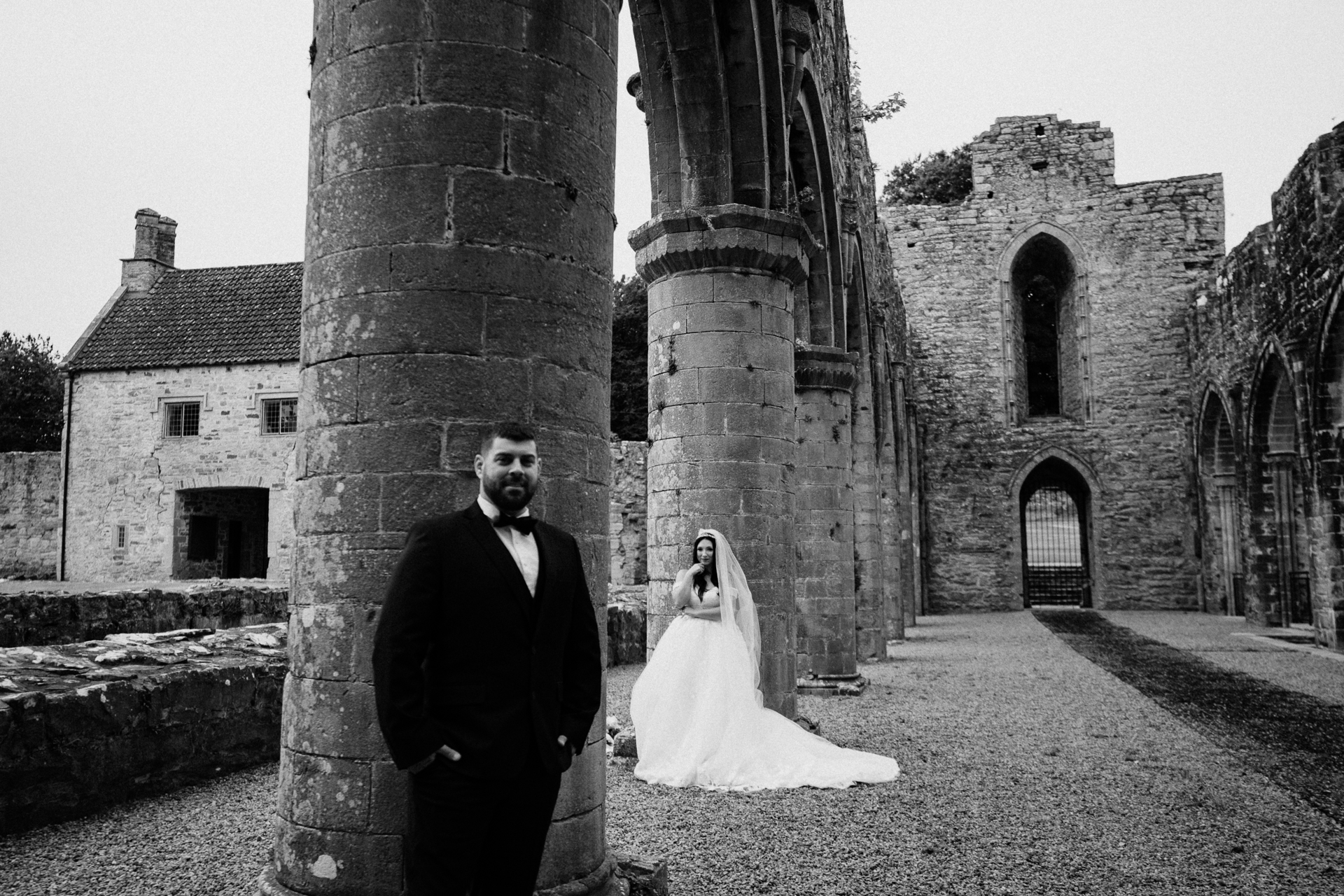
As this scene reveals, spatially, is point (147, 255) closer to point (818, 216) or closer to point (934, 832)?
point (818, 216)

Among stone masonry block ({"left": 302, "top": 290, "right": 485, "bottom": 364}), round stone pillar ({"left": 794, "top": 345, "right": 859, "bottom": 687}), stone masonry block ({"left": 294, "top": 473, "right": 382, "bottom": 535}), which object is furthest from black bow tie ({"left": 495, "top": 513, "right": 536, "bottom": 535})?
round stone pillar ({"left": 794, "top": 345, "right": 859, "bottom": 687})

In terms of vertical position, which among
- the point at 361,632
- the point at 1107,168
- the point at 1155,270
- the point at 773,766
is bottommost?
the point at 773,766

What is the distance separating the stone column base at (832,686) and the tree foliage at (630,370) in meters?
19.0

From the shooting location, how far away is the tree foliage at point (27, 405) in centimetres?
3375

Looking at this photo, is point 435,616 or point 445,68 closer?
point 435,616

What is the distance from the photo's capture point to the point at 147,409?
70.2 ft

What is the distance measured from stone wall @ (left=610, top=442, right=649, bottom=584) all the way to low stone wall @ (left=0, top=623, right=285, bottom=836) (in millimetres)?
12397

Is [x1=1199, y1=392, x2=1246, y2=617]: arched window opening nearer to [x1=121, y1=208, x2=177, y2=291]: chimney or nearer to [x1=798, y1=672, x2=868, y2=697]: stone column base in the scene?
[x1=798, y1=672, x2=868, y2=697]: stone column base

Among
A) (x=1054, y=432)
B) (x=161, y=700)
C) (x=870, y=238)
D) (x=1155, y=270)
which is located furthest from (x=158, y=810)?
(x=1155, y=270)

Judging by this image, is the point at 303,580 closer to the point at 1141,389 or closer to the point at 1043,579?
the point at 1141,389

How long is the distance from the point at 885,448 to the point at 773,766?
11312 millimetres

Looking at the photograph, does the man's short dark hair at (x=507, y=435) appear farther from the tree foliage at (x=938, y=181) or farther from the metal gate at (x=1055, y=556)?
the tree foliage at (x=938, y=181)

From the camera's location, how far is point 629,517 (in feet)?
61.9

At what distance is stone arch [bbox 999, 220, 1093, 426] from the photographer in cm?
2462
